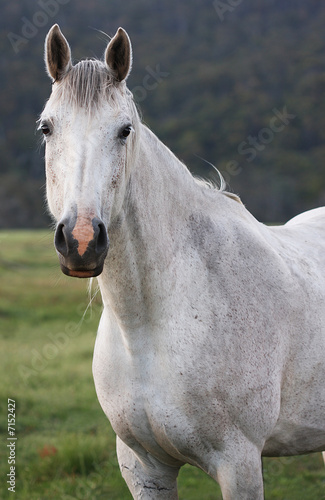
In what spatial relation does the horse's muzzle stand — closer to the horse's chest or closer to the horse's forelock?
the horse's forelock

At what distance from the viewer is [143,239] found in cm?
266

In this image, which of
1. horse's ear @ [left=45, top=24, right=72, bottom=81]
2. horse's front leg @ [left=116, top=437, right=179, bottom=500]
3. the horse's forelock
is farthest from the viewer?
horse's front leg @ [left=116, top=437, right=179, bottom=500]

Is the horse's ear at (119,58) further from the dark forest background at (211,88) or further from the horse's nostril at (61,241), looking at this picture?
the dark forest background at (211,88)

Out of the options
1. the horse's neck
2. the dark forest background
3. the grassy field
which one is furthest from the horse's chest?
the dark forest background

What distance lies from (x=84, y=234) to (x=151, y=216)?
631mm

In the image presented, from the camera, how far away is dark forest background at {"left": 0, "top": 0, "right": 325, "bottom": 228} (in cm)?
5797

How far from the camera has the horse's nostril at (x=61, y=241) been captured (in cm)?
215

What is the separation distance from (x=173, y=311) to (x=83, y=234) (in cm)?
76

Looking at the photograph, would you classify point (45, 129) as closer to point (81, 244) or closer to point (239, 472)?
point (81, 244)

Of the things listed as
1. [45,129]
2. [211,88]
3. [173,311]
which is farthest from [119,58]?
[211,88]

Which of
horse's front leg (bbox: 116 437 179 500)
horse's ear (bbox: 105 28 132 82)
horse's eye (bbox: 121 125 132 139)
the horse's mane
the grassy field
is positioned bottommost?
the grassy field

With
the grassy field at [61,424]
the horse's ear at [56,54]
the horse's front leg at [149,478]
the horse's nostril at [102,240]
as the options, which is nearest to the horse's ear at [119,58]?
the horse's ear at [56,54]

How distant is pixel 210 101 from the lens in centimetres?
7288

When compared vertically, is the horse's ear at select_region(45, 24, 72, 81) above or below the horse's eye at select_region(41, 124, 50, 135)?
above
